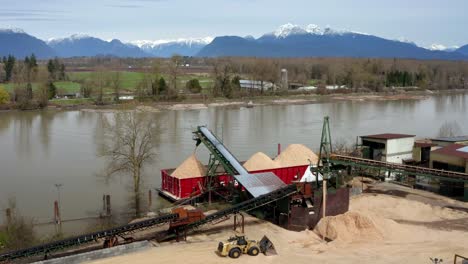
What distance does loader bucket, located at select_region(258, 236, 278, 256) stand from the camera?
14.6 m

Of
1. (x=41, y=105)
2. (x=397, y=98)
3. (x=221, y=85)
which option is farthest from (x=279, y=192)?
(x=397, y=98)

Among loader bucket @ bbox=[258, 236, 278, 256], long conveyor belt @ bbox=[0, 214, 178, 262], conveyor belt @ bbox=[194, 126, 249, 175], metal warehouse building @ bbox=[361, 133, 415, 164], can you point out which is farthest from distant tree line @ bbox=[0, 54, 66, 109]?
loader bucket @ bbox=[258, 236, 278, 256]

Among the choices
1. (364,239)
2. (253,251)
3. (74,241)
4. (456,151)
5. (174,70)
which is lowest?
(364,239)

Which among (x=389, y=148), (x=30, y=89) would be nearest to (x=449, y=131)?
(x=389, y=148)

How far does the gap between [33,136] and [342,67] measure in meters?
65.7

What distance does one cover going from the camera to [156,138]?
89.3 feet

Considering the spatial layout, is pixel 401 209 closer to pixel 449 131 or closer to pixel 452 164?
pixel 452 164

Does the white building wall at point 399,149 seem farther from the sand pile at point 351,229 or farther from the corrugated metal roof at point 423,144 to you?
the sand pile at point 351,229

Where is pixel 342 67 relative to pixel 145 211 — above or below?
above

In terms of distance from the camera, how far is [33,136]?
127 feet

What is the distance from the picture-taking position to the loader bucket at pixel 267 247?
14586 millimetres

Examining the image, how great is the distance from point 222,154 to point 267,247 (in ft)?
22.1

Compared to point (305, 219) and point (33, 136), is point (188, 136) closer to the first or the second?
point (33, 136)

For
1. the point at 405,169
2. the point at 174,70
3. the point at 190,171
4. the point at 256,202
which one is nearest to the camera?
the point at 256,202
